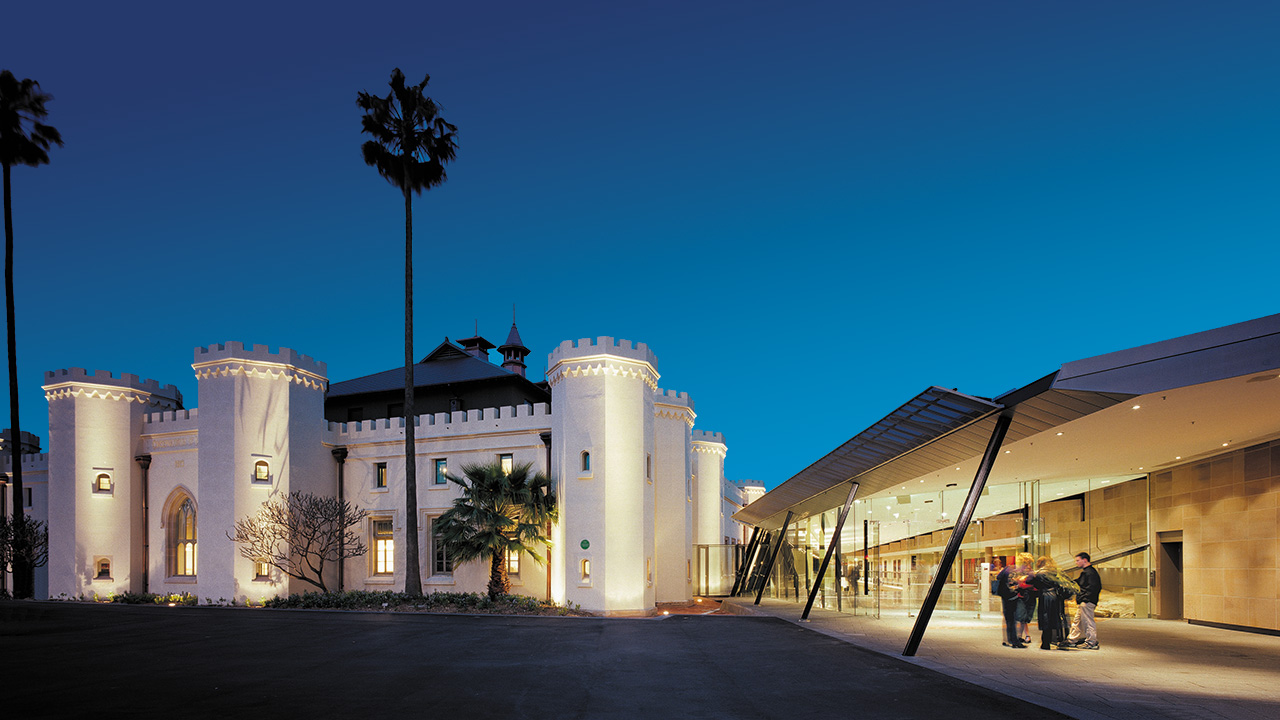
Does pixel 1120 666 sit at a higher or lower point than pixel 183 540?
higher

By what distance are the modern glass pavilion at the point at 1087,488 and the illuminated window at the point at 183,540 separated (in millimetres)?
21375

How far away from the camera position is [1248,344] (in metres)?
8.27

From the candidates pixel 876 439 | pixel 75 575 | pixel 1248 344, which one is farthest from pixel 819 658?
pixel 75 575

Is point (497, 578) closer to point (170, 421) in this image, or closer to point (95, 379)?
point (170, 421)

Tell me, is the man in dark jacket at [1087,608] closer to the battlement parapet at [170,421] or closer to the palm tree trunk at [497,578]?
the palm tree trunk at [497,578]

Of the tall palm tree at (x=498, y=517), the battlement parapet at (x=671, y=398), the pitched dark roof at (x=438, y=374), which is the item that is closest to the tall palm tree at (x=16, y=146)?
the pitched dark roof at (x=438, y=374)

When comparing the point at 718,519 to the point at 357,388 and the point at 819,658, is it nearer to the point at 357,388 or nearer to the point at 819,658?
the point at 357,388

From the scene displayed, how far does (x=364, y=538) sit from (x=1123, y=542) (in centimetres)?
2327

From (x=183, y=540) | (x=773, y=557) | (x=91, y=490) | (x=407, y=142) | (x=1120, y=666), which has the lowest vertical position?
(x=773, y=557)

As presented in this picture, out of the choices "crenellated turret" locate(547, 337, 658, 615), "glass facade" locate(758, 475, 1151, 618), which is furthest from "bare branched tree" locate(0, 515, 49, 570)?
"glass facade" locate(758, 475, 1151, 618)

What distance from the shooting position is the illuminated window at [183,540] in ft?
94.4

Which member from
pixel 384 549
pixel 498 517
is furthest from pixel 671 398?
pixel 384 549

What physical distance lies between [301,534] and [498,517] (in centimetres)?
765

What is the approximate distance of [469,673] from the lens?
10984 mm
